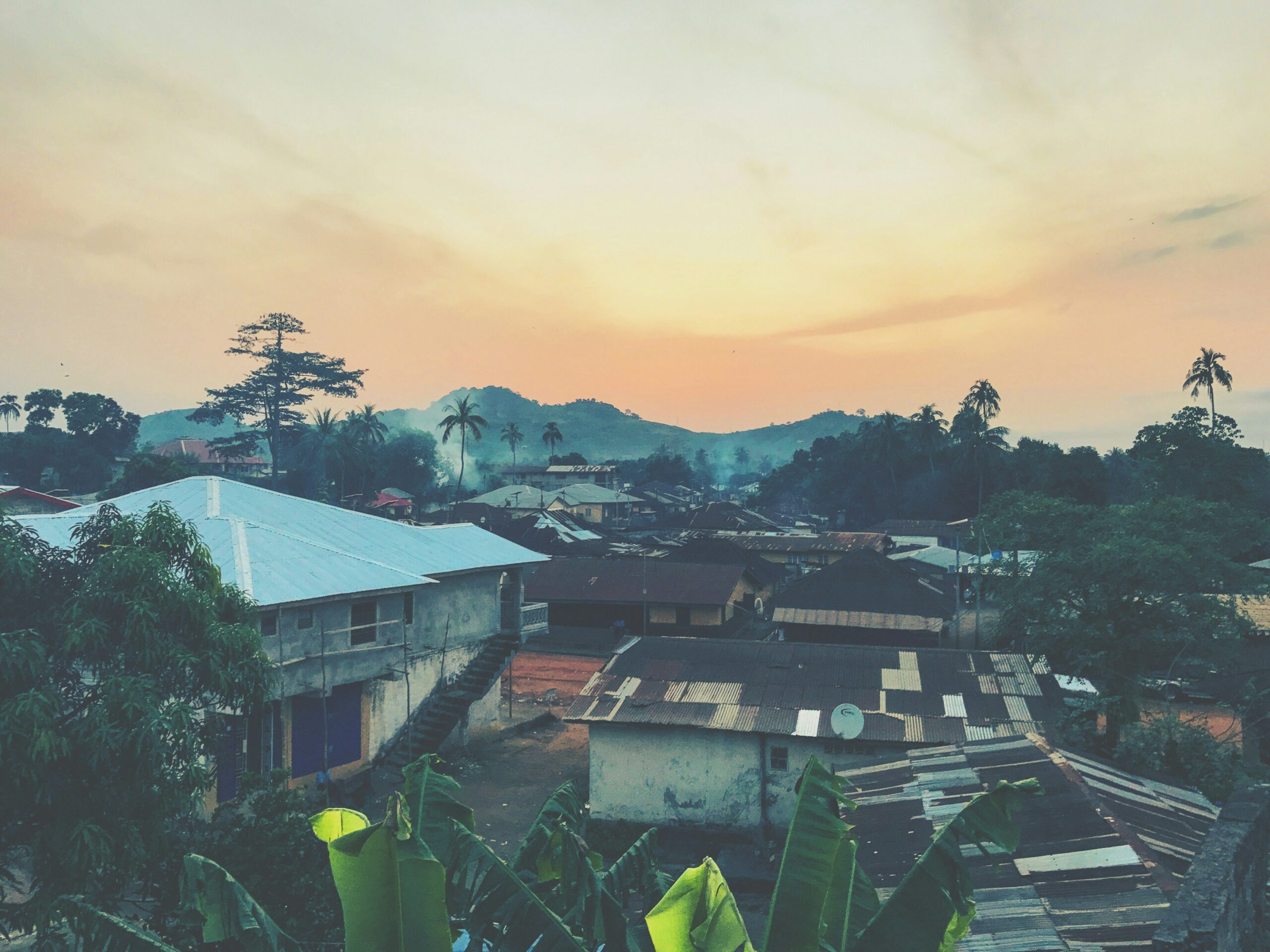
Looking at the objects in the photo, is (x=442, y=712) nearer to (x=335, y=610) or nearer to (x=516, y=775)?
(x=516, y=775)

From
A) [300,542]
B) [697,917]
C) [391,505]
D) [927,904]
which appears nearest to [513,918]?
[697,917]

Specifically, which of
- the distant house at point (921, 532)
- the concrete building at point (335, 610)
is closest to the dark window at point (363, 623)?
the concrete building at point (335, 610)

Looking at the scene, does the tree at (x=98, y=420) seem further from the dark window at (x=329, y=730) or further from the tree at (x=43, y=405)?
the dark window at (x=329, y=730)

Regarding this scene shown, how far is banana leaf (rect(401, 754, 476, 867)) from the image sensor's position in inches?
224

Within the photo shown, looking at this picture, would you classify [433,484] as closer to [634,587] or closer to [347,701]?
[634,587]

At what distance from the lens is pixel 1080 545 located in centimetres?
2453

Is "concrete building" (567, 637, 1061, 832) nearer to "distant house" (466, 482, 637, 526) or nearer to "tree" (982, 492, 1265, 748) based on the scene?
"tree" (982, 492, 1265, 748)

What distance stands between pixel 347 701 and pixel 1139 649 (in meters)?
22.4

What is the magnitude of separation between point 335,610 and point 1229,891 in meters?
19.3

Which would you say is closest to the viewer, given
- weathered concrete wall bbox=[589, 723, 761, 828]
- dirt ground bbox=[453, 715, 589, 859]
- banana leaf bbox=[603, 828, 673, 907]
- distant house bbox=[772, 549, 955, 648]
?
banana leaf bbox=[603, 828, 673, 907]

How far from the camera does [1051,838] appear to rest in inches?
443

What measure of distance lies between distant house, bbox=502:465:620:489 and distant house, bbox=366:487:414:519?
94.1ft

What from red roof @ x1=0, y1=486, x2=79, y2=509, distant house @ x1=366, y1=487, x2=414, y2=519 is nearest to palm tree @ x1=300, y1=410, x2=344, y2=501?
distant house @ x1=366, y1=487, x2=414, y2=519

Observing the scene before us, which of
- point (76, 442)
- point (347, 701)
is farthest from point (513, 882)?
point (76, 442)
